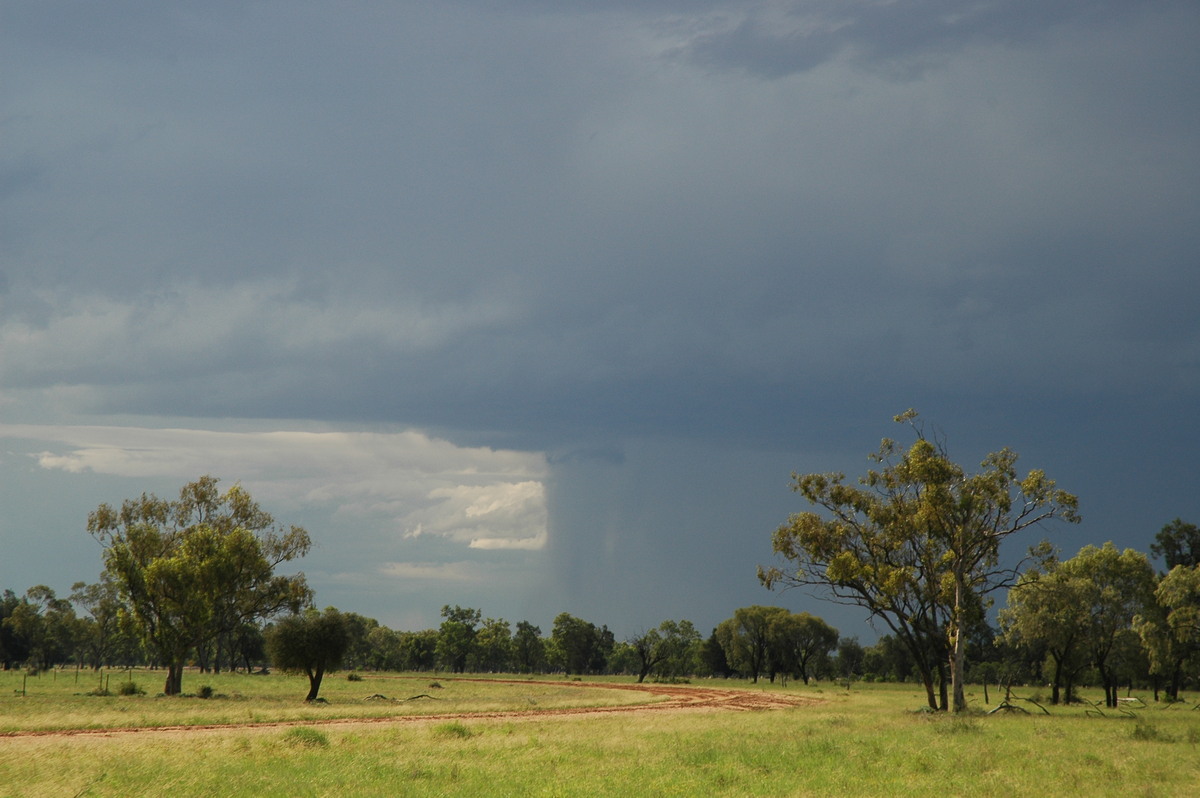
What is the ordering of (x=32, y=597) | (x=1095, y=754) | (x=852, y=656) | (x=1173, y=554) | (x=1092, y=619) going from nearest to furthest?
(x=1095, y=754) < (x=1092, y=619) < (x=1173, y=554) < (x=32, y=597) < (x=852, y=656)

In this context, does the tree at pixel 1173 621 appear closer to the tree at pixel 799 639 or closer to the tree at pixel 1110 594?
the tree at pixel 1110 594

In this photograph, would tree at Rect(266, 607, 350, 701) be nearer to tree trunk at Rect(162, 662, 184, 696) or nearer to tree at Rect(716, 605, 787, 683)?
tree trunk at Rect(162, 662, 184, 696)

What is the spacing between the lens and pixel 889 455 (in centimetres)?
5338

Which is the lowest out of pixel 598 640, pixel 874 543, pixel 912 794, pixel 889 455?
pixel 598 640

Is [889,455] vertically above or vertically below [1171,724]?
above

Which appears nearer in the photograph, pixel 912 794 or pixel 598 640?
pixel 912 794

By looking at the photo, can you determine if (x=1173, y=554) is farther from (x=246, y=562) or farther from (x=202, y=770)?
(x=202, y=770)

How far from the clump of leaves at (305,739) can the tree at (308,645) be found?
2705 centimetres

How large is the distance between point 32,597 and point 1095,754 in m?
154

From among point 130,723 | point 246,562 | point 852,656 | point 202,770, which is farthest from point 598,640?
point 202,770

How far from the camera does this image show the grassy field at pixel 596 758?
19.9 meters

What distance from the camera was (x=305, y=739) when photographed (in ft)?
89.7

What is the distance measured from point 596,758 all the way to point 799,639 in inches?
4311

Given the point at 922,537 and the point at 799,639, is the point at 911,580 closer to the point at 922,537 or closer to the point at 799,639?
the point at 922,537
